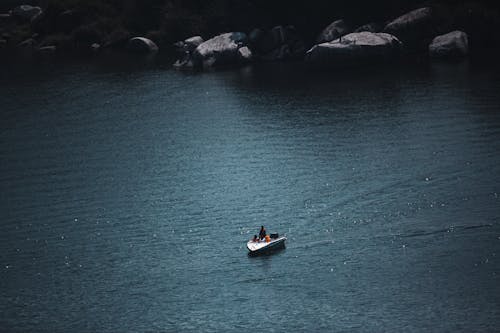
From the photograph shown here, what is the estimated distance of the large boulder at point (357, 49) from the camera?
454 ft

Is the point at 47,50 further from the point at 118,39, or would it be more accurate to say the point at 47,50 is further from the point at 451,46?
the point at 451,46

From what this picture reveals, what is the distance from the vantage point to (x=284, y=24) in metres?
156

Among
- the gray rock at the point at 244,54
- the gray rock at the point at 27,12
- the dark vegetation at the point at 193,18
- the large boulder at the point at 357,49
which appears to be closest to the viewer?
the large boulder at the point at 357,49

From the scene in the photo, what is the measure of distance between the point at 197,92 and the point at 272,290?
6412cm

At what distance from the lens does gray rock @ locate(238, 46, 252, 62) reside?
14900 cm

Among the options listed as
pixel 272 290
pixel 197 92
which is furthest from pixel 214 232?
pixel 197 92

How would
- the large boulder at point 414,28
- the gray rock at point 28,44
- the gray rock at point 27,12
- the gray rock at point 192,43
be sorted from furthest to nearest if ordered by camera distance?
the gray rock at point 27,12 → the gray rock at point 28,44 → the gray rock at point 192,43 → the large boulder at point 414,28

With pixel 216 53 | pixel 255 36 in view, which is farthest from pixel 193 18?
pixel 216 53

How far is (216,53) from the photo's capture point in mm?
148875

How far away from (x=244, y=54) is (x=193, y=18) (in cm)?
1904

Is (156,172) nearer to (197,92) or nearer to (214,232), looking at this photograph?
(214,232)

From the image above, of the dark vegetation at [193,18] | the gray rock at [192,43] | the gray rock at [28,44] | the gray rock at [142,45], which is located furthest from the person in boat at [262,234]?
the gray rock at [28,44]

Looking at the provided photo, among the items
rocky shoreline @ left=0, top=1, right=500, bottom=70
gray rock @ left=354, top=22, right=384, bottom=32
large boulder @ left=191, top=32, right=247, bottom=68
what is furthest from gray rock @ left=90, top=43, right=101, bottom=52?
gray rock @ left=354, top=22, right=384, bottom=32

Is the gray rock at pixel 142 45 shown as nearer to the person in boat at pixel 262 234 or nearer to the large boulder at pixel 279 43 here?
the large boulder at pixel 279 43
